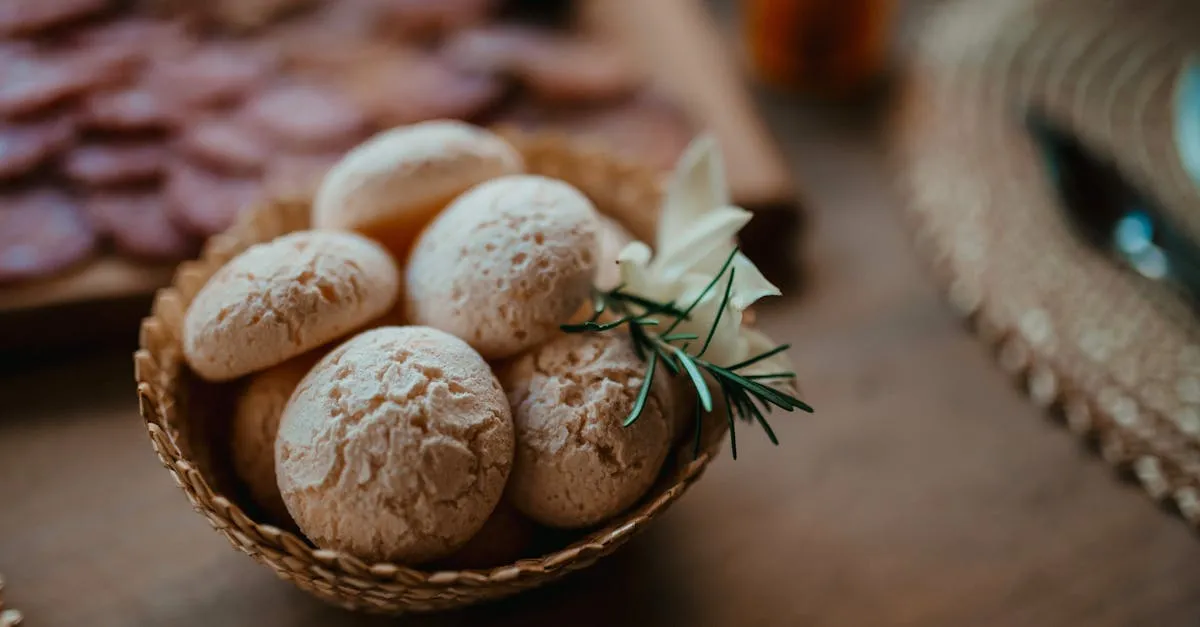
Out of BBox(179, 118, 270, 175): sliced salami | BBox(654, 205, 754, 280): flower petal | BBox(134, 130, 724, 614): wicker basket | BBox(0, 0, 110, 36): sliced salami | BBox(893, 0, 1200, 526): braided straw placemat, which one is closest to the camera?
BBox(134, 130, 724, 614): wicker basket

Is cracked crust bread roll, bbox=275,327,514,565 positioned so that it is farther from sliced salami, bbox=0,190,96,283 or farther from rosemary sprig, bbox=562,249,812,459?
sliced salami, bbox=0,190,96,283

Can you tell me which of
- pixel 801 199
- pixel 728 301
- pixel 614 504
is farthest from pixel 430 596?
pixel 801 199

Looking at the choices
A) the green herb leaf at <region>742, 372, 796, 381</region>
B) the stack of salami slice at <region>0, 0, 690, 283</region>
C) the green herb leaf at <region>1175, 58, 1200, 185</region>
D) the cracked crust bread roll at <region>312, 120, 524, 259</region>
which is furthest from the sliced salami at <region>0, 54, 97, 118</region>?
the green herb leaf at <region>1175, 58, 1200, 185</region>

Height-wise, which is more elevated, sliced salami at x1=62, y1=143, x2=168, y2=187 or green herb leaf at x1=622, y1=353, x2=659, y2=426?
green herb leaf at x1=622, y1=353, x2=659, y2=426

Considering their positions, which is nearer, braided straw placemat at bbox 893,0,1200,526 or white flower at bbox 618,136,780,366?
white flower at bbox 618,136,780,366

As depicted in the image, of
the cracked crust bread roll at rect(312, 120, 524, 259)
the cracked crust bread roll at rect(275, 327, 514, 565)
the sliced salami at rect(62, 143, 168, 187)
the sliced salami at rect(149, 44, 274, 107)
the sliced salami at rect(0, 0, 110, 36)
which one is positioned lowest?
the sliced salami at rect(62, 143, 168, 187)
